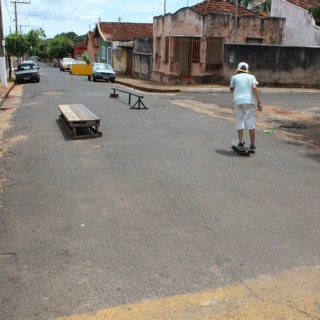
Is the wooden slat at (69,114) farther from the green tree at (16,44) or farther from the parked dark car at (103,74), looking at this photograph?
the green tree at (16,44)

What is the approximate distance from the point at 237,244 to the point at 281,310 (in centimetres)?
111

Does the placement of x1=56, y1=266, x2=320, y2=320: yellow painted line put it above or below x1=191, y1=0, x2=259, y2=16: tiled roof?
below

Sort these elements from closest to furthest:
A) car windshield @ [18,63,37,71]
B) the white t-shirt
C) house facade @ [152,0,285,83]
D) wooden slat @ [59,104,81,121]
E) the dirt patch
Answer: the white t-shirt → wooden slat @ [59,104,81,121] → the dirt patch → house facade @ [152,0,285,83] → car windshield @ [18,63,37,71]

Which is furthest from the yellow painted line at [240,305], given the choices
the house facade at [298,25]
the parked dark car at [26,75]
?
the parked dark car at [26,75]

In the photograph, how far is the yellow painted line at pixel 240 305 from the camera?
10.3ft

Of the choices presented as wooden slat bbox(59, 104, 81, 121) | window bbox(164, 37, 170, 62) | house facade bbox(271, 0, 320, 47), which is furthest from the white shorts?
house facade bbox(271, 0, 320, 47)

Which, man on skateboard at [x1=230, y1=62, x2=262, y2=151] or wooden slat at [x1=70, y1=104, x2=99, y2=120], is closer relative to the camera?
man on skateboard at [x1=230, y1=62, x2=262, y2=151]

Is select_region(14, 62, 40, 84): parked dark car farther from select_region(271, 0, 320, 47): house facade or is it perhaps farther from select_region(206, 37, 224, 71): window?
select_region(271, 0, 320, 47): house facade

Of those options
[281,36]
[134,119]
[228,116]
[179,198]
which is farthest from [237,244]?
[281,36]

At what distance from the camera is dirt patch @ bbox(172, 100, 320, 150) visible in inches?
419

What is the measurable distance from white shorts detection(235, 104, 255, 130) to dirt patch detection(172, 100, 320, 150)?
6.65ft

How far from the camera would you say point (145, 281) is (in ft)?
11.7

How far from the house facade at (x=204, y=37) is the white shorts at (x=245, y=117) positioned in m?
18.3

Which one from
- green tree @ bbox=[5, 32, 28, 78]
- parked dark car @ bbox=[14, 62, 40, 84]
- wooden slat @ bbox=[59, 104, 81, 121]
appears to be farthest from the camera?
green tree @ bbox=[5, 32, 28, 78]
